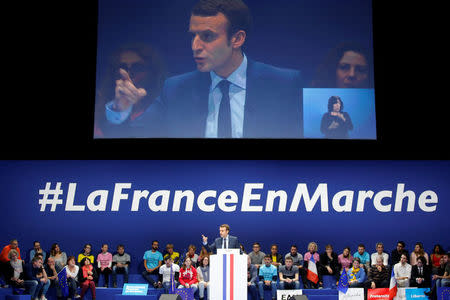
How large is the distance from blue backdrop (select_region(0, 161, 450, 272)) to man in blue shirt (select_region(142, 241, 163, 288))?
0.61 meters

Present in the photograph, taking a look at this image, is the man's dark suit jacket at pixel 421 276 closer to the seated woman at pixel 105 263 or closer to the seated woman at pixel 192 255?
the seated woman at pixel 192 255

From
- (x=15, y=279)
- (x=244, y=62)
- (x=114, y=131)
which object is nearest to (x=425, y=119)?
(x=244, y=62)

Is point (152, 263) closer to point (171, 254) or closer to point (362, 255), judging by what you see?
point (171, 254)

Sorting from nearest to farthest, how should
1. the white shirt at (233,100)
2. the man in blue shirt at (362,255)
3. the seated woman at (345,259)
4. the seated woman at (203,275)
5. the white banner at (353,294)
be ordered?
the white banner at (353,294) → the seated woman at (203,275) → the seated woman at (345,259) → the white shirt at (233,100) → the man in blue shirt at (362,255)

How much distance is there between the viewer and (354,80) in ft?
36.8

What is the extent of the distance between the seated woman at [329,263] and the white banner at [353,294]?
104 cm

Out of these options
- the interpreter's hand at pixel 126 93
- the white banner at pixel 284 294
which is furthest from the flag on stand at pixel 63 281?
the white banner at pixel 284 294

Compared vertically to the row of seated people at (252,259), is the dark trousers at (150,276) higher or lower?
lower

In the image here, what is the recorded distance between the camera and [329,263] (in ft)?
36.3

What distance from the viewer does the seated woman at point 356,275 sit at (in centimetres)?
1043

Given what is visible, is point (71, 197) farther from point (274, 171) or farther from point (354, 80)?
point (354, 80)

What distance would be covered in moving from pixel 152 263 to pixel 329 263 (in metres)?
3.49

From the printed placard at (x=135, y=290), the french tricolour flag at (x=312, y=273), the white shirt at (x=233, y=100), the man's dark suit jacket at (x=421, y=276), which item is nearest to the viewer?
the printed placard at (x=135, y=290)

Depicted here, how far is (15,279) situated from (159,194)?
3394mm
